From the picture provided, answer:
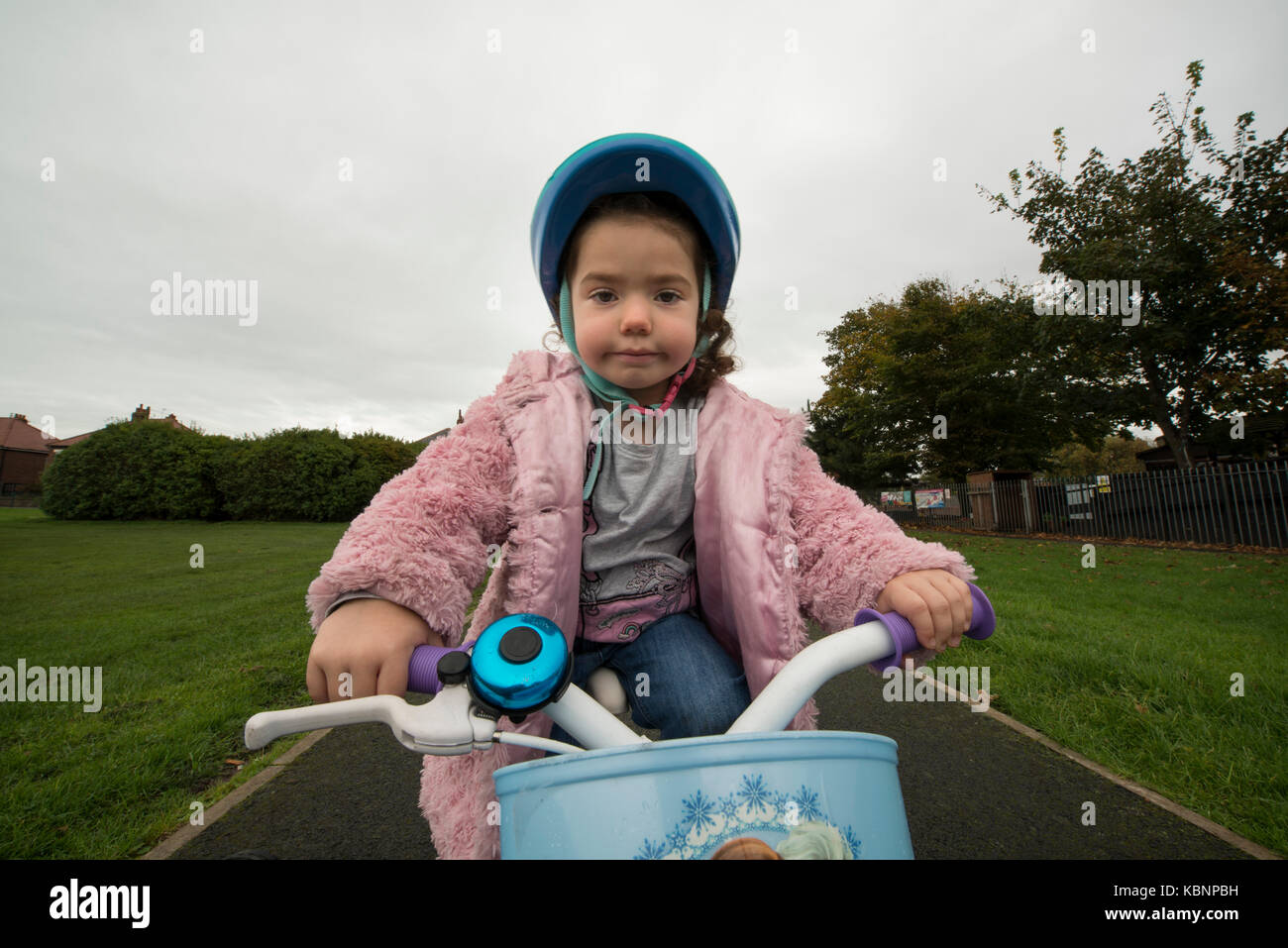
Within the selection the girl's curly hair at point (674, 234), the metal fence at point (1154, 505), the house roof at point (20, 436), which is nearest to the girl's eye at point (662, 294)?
the girl's curly hair at point (674, 234)

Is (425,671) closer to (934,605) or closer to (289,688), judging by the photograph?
(934,605)

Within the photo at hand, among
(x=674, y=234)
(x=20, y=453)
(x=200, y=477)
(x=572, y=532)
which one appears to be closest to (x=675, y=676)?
(x=572, y=532)

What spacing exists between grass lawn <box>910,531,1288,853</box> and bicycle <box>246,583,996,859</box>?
96.7 inches

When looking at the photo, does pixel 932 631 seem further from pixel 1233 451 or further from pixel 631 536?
pixel 1233 451

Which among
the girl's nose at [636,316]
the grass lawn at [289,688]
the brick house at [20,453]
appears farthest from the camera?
the brick house at [20,453]

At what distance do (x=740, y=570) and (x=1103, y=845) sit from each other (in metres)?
1.93

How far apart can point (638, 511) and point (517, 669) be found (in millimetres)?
971

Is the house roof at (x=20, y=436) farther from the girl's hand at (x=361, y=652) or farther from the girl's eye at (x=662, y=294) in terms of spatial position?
the girl's hand at (x=361, y=652)

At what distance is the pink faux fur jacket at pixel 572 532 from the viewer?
4.48 feet

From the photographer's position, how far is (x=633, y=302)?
5.29ft

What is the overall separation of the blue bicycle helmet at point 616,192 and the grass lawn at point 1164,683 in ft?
8.93
